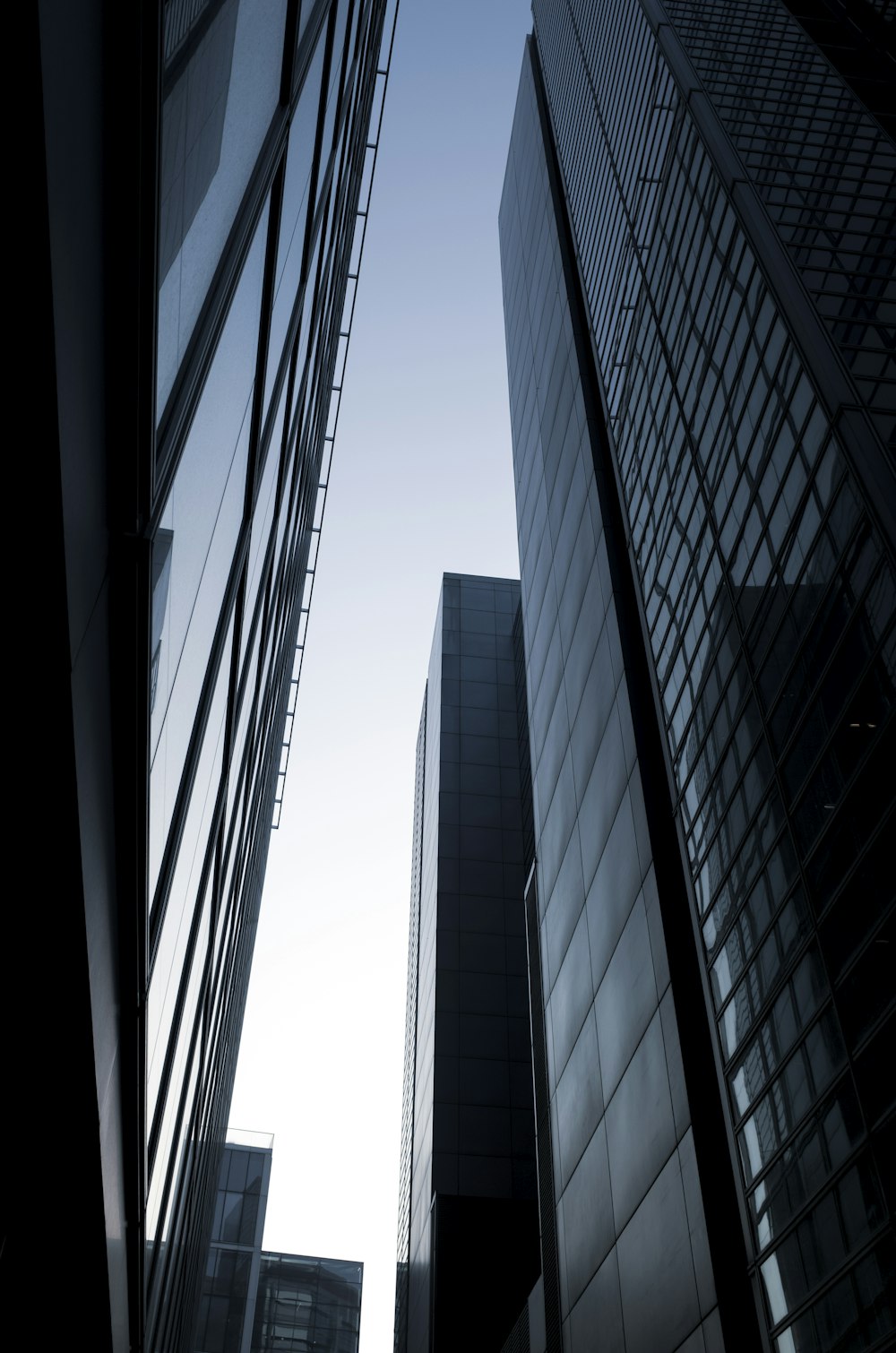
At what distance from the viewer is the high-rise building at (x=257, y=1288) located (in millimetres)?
56969

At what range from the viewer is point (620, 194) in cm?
3131

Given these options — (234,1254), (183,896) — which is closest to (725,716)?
(183,896)

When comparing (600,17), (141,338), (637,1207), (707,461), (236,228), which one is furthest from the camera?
(600,17)

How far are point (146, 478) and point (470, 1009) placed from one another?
4079 centimetres

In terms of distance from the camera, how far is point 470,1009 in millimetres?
43281

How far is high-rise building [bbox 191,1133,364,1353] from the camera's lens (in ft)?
187

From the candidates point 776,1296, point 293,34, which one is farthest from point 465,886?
point 293,34

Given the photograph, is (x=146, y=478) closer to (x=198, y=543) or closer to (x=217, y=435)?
(x=198, y=543)

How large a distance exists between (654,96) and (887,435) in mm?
17566

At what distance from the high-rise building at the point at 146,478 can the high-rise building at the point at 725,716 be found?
7.14 metres

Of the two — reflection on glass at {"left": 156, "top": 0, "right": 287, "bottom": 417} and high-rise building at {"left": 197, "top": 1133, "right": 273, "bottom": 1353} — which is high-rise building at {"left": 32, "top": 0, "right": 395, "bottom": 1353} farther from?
high-rise building at {"left": 197, "top": 1133, "right": 273, "bottom": 1353}

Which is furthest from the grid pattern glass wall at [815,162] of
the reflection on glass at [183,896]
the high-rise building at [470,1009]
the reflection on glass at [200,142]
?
the high-rise building at [470,1009]

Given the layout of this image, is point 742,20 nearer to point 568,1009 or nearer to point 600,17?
point 600,17

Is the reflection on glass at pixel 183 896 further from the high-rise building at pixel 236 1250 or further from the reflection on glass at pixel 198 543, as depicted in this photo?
the high-rise building at pixel 236 1250
